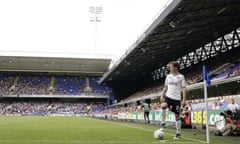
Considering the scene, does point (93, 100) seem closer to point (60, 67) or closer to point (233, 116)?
point (60, 67)

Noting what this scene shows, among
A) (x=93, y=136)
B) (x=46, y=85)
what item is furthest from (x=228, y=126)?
(x=46, y=85)

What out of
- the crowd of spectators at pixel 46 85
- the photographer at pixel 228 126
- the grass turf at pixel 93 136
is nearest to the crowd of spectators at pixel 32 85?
the crowd of spectators at pixel 46 85

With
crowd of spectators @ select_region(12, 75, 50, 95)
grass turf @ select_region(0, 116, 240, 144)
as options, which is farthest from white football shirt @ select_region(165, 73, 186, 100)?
crowd of spectators @ select_region(12, 75, 50, 95)

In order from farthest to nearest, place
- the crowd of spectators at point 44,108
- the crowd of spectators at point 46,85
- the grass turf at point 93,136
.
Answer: the crowd of spectators at point 46,85 → the crowd of spectators at point 44,108 → the grass turf at point 93,136

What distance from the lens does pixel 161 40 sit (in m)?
32.5

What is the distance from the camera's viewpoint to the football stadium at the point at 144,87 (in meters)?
11.0

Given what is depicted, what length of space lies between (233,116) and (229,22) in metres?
19.3

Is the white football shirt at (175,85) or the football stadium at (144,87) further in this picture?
the football stadium at (144,87)

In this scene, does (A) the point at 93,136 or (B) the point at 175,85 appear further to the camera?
(A) the point at 93,136

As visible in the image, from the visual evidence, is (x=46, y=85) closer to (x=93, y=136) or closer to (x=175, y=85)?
(x=93, y=136)

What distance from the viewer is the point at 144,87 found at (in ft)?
223

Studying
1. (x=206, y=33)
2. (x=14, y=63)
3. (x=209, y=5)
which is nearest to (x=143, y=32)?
(x=206, y=33)

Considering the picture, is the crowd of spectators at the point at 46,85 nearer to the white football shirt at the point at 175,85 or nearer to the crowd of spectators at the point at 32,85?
the crowd of spectators at the point at 32,85

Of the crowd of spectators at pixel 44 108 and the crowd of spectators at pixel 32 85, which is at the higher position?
the crowd of spectators at pixel 32 85
